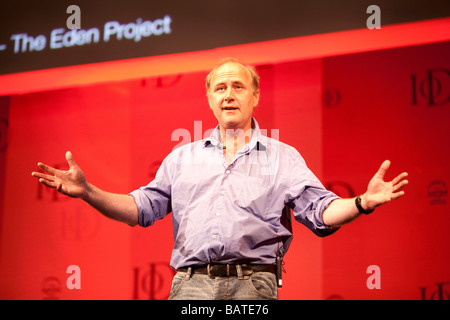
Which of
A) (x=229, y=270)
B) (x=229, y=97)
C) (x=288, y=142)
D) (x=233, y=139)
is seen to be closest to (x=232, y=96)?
(x=229, y=97)

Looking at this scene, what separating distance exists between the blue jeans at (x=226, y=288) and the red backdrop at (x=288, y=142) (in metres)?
0.99

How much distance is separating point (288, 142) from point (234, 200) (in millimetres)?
989

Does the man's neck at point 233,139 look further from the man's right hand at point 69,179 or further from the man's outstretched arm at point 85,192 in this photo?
the man's right hand at point 69,179

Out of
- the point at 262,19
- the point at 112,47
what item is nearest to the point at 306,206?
the point at 262,19

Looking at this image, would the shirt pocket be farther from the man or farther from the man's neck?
the man's neck

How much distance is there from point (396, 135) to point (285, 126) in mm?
566

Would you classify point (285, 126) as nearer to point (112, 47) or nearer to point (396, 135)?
point (396, 135)

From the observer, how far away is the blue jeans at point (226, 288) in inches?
58.2

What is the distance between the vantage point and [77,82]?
2848mm

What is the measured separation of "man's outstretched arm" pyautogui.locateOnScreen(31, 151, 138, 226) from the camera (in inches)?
55.5

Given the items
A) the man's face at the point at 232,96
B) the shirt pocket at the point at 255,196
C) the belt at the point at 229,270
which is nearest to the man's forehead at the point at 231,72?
the man's face at the point at 232,96

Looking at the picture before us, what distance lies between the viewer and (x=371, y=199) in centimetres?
138

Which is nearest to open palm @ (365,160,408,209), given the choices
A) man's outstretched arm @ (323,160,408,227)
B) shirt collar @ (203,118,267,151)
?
man's outstretched arm @ (323,160,408,227)

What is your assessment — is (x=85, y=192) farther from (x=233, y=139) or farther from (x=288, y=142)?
(x=288, y=142)
